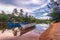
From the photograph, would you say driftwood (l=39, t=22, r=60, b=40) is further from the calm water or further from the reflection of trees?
the reflection of trees

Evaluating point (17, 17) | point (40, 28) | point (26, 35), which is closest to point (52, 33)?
point (40, 28)

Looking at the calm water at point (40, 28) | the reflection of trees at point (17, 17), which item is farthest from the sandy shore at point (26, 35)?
the reflection of trees at point (17, 17)

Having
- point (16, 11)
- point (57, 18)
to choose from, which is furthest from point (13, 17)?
point (57, 18)

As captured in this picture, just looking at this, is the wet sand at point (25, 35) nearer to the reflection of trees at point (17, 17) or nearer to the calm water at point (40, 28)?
the calm water at point (40, 28)

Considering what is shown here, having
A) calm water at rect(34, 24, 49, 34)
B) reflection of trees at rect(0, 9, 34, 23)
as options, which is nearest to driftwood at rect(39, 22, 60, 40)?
calm water at rect(34, 24, 49, 34)

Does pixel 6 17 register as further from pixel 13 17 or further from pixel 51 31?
pixel 51 31

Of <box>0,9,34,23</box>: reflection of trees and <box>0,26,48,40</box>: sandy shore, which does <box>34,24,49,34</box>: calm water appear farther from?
<box>0,9,34,23</box>: reflection of trees

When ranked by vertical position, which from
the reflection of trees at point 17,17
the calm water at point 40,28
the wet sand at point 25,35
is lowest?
the wet sand at point 25,35

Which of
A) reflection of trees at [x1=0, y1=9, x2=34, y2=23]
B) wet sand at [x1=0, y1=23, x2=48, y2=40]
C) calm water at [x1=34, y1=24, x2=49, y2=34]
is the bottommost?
wet sand at [x1=0, y1=23, x2=48, y2=40]

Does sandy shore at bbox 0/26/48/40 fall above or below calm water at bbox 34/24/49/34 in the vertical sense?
below

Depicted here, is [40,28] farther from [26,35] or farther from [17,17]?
[17,17]

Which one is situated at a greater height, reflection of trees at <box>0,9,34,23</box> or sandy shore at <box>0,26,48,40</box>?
reflection of trees at <box>0,9,34,23</box>

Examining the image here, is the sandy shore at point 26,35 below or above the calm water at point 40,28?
below

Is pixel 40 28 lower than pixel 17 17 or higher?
lower
